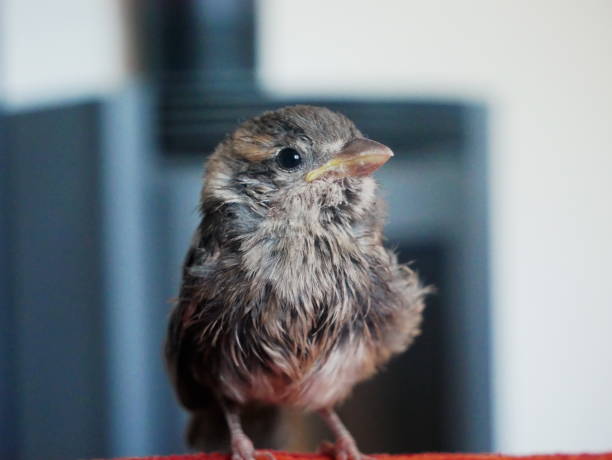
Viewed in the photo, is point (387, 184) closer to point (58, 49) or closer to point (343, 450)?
point (343, 450)

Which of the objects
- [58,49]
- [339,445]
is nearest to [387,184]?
[339,445]

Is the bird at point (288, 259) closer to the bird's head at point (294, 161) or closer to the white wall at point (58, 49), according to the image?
the bird's head at point (294, 161)

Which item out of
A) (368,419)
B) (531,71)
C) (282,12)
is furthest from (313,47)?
(368,419)

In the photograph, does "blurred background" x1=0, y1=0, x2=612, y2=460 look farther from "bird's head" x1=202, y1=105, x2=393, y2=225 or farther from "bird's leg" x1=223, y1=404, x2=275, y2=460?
"bird's head" x1=202, y1=105, x2=393, y2=225

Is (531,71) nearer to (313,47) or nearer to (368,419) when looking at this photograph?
(313,47)

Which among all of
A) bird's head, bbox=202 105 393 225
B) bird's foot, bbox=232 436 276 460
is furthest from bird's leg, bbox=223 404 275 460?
bird's head, bbox=202 105 393 225
